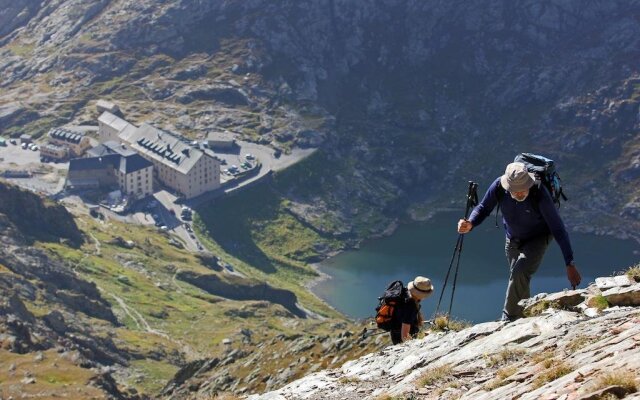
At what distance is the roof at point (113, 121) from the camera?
19150cm

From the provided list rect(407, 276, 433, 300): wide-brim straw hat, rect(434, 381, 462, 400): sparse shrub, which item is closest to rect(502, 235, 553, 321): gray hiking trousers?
rect(407, 276, 433, 300): wide-brim straw hat

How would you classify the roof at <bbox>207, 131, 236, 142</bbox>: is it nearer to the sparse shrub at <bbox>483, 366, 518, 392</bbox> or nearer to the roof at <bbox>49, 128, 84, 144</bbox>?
the roof at <bbox>49, 128, 84, 144</bbox>

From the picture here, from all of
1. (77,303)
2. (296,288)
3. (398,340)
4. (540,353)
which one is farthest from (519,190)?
(296,288)

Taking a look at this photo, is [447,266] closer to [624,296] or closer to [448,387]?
[624,296]

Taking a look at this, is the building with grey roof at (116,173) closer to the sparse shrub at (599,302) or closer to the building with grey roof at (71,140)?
the building with grey roof at (71,140)

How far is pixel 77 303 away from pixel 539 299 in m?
84.7

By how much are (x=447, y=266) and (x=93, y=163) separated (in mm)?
77723

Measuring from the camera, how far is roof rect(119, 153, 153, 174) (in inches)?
6619

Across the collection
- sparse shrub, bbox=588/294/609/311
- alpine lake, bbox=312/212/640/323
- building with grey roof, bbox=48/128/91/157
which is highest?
building with grey roof, bbox=48/128/91/157

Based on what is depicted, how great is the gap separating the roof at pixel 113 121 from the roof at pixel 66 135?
260 inches

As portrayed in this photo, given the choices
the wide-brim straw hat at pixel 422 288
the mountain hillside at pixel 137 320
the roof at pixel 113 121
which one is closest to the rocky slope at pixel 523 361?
the wide-brim straw hat at pixel 422 288

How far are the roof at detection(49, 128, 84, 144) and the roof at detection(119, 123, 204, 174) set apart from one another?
386 inches

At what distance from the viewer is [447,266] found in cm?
16825

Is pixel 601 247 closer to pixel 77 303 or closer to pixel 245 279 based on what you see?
pixel 245 279
